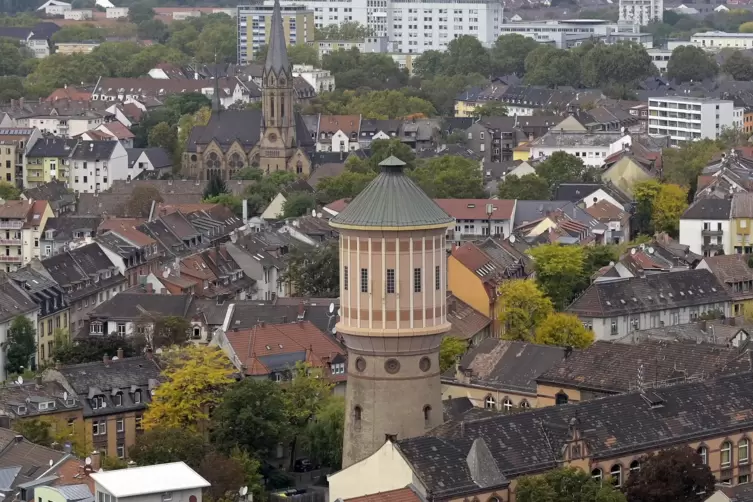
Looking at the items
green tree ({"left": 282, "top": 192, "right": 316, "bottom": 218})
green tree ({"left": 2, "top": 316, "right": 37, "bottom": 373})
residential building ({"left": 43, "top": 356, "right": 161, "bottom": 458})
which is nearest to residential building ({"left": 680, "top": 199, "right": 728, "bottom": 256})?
green tree ({"left": 282, "top": 192, "right": 316, "bottom": 218})

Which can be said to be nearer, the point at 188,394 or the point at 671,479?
the point at 671,479

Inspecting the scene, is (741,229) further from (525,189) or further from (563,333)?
(563,333)

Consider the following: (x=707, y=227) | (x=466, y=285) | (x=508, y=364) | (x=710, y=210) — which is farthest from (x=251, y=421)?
(x=710, y=210)

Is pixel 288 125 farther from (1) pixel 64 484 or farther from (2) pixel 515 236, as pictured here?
(1) pixel 64 484

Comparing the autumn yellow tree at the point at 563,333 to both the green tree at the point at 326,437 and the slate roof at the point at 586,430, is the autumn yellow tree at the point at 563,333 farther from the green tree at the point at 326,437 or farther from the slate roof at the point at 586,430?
the slate roof at the point at 586,430

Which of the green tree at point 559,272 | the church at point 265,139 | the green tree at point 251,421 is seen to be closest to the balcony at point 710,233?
the green tree at point 559,272

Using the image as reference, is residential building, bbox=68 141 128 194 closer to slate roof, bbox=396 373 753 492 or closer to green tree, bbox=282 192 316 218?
green tree, bbox=282 192 316 218
